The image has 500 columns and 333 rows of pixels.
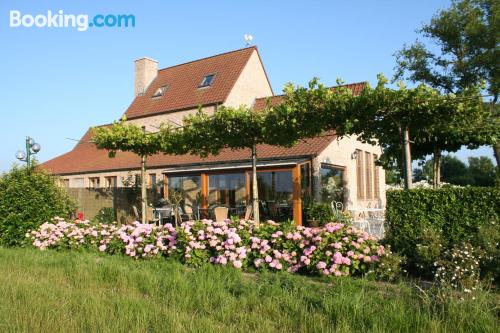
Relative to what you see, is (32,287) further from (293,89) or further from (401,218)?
(293,89)

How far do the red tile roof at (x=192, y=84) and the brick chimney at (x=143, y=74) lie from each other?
43 centimetres

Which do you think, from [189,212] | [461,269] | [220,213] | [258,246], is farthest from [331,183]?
[461,269]

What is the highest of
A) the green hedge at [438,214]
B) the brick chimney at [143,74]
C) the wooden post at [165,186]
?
the brick chimney at [143,74]

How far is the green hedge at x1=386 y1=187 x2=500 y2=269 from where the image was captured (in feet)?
24.7

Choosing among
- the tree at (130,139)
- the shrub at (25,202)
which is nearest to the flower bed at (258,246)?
the shrub at (25,202)

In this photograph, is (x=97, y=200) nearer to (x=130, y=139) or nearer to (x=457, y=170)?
(x=130, y=139)

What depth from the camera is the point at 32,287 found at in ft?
19.8

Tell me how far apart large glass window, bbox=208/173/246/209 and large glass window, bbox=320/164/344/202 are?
3.24 metres

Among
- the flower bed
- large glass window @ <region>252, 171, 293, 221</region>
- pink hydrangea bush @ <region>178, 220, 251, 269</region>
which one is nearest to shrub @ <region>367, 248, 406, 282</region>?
the flower bed

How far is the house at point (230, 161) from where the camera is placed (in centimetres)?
1681

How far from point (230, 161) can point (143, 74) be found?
44.5 ft

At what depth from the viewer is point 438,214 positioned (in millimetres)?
7938

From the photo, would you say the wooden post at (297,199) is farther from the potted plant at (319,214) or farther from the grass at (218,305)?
the grass at (218,305)

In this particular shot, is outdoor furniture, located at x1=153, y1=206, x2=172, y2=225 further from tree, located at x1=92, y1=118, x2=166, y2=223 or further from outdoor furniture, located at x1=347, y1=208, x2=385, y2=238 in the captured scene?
outdoor furniture, located at x1=347, y1=208, x2=385, y2=238
